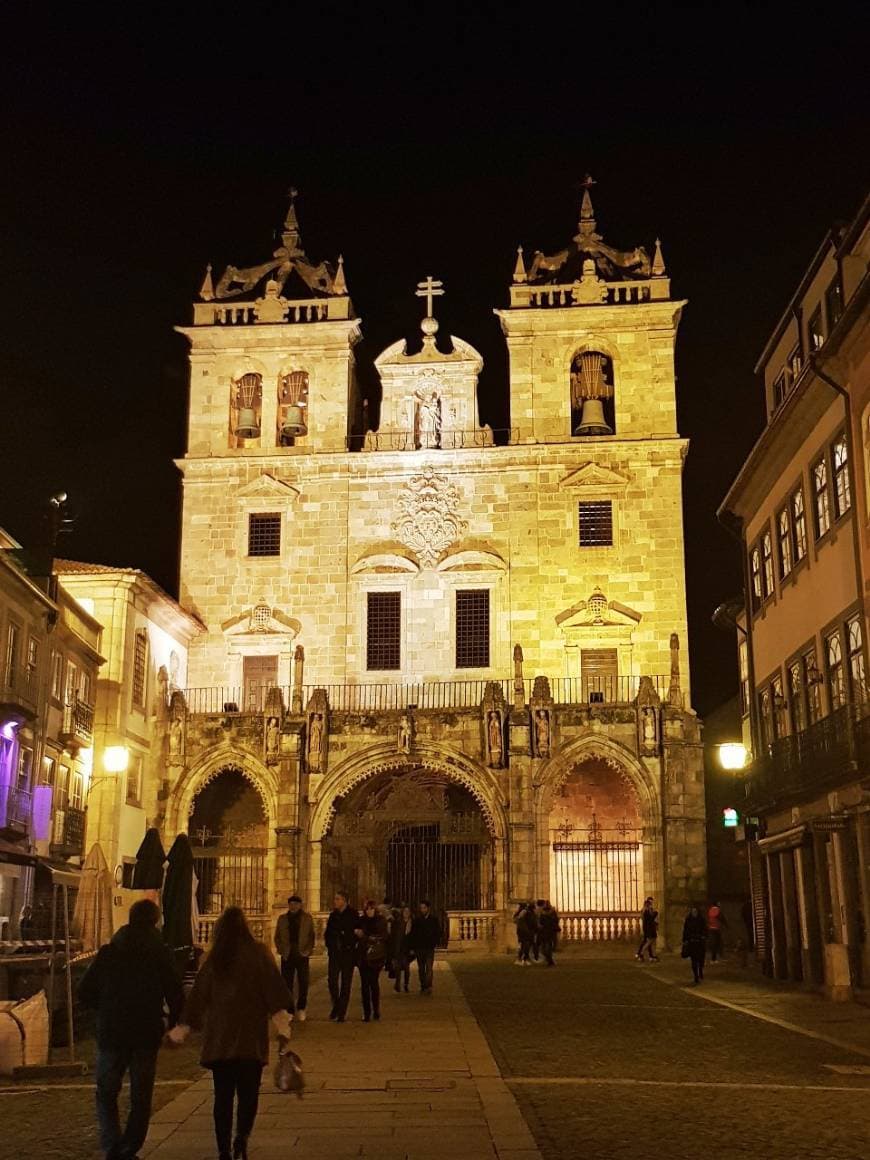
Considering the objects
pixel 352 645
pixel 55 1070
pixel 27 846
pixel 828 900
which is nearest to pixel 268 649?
pixel 352 645

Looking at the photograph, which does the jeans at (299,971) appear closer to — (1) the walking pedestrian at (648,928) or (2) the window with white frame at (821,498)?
(2) the window with white frame at (821,498)

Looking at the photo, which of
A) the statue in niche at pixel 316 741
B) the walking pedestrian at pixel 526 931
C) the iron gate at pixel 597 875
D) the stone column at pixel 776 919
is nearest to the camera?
the stone column at pixel 776 919

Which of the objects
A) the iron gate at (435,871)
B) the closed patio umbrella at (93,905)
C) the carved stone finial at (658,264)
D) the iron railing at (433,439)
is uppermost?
the carved stone finial at (658,264)

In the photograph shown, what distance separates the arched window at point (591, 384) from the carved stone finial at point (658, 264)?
128 inches

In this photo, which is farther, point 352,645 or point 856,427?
point 352,645

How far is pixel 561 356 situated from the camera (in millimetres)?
42844

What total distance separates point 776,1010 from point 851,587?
659 centimetres

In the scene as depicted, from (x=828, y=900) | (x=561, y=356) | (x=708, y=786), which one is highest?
(x=561, y=356)

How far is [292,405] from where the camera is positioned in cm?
4341

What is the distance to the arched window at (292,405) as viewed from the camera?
4238 cm

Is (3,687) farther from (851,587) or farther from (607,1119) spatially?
(607,1119)

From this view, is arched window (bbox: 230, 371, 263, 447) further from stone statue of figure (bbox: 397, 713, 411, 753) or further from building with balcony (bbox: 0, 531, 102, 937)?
stone statue of figure (bbox: 397, 713, 411, 753)

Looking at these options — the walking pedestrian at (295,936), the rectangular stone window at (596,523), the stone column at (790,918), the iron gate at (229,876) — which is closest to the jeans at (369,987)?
the walking pedestrian at (295,936)

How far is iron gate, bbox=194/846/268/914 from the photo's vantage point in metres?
38.9
